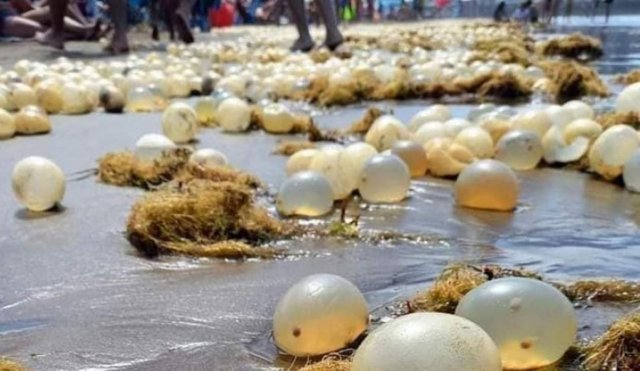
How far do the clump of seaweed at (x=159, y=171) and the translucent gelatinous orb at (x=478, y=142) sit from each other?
854 millimetres

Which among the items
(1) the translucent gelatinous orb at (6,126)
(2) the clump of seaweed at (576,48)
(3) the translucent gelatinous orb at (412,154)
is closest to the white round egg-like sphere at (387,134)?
(3) the translucent gelatinous orb at (412,154)

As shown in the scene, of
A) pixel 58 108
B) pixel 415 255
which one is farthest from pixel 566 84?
pixel 415 255

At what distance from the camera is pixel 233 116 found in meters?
4.40

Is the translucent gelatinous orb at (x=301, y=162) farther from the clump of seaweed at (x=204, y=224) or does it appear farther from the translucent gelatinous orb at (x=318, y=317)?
the translucent gelatinous orb at (x=318, y=317)

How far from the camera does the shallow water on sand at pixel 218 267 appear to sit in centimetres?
180

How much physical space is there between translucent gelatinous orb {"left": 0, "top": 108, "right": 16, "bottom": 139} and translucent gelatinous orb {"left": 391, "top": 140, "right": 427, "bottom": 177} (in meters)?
1.98

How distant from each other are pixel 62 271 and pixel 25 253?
8.5 inches

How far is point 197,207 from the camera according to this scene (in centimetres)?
248

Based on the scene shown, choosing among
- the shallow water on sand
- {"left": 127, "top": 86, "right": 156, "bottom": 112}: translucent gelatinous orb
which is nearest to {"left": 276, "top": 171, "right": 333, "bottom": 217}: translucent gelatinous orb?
the shallow water on sand

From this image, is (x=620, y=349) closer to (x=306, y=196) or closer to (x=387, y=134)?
(x=306, y=196)

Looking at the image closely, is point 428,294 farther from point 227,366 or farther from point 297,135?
point 297,135

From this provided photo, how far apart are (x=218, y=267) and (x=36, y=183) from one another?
86 centimetres

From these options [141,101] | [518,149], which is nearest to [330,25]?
[141,101]

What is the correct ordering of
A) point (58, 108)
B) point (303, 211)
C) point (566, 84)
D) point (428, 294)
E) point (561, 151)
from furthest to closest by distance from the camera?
1. point (566, 84)
2. point (58, 108)
3. point (561, 151)
4. point (303, 211)
5. point (428, 294)
